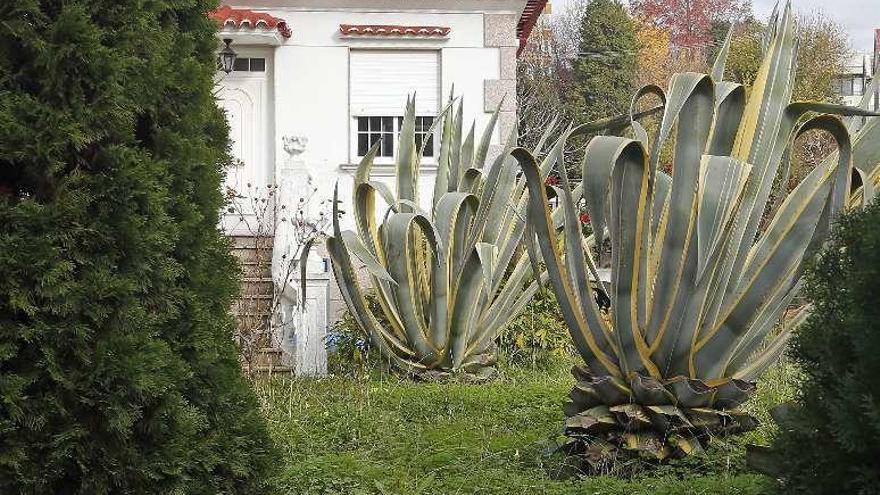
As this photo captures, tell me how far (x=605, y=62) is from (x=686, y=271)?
30.4 meters

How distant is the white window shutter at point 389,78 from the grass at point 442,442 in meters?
5.52

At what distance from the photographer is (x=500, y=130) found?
13.2 metres

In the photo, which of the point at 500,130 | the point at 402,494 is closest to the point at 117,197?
the point at 402,494

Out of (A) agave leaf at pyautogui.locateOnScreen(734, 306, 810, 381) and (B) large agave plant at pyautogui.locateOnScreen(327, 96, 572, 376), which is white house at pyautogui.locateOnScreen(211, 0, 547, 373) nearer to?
(B) large agave plant at pyautogui.locateOnScreen(327, 96, 572, 376)

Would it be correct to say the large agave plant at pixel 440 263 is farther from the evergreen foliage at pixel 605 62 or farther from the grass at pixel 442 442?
the evergreen foliage at pixel 605 62

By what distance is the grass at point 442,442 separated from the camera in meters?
4.66

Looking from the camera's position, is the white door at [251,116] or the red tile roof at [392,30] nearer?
the red tile roof at [392,30]

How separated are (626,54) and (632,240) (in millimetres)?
30631

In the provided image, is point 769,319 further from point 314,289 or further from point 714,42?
point 714,42

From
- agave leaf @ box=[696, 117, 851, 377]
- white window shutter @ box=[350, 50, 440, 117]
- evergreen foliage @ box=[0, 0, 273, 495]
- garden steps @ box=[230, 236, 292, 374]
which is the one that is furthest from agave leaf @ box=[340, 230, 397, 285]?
white window shutter @ box=[350, 50, 440, 117]

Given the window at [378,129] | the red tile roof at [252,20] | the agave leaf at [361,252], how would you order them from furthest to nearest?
the window at [378,129] → the red tile roof at [252,20] → the agave leaf at [361,252]

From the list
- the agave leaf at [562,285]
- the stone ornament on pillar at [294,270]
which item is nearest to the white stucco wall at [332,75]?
the stone ornament on pillar at [294,270]

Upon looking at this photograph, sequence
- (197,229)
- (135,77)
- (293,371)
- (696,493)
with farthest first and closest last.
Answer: (293,371) → (696,493) → (197,229) → (135,77)

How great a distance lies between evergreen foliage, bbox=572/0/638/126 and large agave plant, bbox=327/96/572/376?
24739mm
